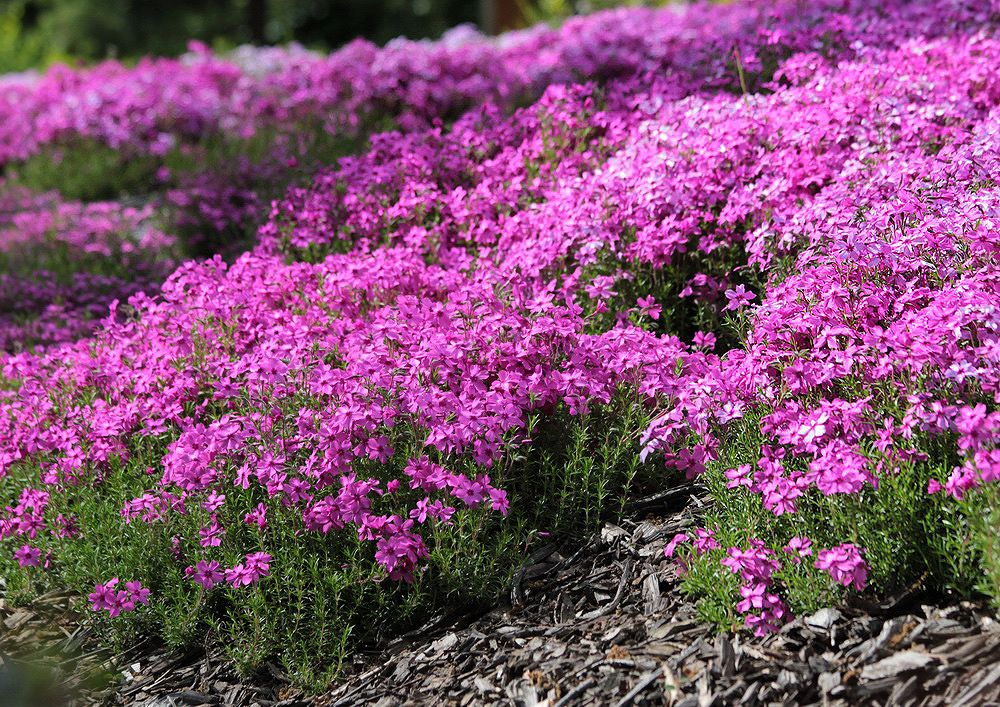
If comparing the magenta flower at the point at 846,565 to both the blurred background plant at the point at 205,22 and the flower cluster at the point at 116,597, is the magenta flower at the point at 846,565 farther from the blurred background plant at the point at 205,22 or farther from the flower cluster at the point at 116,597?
the blurred background plant at the point at 205,22

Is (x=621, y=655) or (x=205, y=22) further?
(x=205, y=22)

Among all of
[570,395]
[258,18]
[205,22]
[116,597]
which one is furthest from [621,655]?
[205,22]

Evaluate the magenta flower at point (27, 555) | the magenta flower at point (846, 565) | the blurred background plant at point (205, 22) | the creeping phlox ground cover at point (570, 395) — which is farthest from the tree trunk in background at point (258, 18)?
the magenta flower at point (846, 565)

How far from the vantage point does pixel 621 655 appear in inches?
119

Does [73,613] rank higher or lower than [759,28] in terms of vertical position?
lower

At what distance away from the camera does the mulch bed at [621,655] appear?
268 centimetres

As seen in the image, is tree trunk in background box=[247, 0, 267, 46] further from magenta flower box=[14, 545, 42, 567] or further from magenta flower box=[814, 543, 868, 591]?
magenta flower box=[814, 543, 868, 591]

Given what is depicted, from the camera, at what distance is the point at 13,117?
10.6m

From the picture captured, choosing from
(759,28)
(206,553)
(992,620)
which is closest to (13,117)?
(759,28)

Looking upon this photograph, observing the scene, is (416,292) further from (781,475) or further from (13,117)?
(13,117)

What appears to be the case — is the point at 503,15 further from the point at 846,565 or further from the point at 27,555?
the point at 846,565

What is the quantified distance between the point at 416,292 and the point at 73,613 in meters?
1.95

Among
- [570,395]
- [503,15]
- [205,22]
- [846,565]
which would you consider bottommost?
[846,565]

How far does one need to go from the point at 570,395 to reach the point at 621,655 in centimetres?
102
